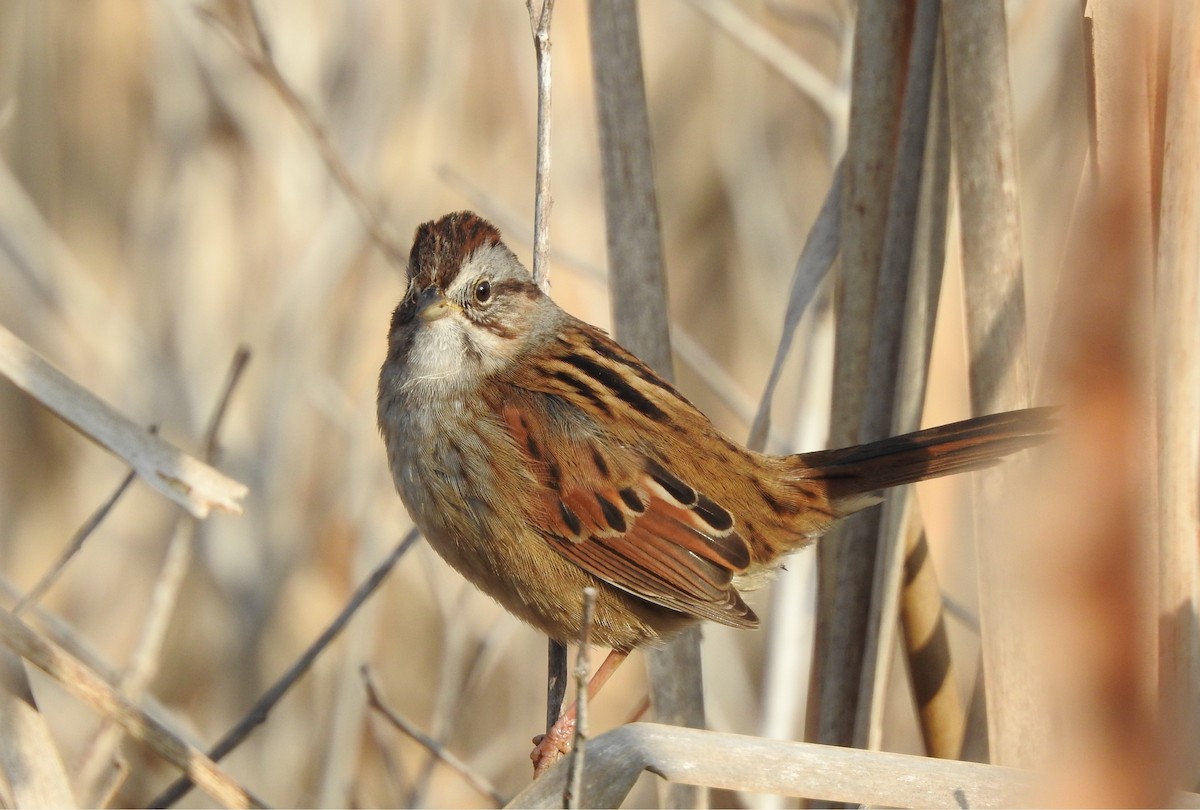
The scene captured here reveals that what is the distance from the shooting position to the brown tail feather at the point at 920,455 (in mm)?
1870

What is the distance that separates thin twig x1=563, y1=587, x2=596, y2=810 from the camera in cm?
126

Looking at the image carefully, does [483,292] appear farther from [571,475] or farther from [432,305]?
[571,475]

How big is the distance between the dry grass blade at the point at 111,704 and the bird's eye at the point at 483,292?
1.04 m

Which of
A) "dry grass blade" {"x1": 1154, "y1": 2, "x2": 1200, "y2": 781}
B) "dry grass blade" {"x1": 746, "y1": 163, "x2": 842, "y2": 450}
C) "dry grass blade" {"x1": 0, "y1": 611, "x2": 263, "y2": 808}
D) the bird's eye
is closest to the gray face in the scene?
the bird's eye

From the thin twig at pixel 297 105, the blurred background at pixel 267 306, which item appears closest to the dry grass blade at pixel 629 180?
the thin twig at pixel 297 105

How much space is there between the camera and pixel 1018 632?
1.71 meters

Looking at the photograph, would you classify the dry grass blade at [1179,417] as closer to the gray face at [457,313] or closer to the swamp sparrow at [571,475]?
the swamp sparrow at [571,475]

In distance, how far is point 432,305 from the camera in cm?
228

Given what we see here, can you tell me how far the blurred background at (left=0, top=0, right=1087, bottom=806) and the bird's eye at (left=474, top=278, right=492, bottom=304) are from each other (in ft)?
2.94

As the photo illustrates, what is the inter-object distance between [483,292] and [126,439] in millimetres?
847

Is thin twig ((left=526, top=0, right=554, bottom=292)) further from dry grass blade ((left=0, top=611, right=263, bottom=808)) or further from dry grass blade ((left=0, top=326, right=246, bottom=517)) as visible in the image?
dry grass blade ((left=0, top=611, right=263, bottom=808))

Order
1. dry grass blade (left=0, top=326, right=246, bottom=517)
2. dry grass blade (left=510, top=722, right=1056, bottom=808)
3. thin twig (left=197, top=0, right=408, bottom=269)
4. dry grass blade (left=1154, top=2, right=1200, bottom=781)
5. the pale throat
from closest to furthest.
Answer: dry grass blade (left=510, top=722, right=1056, bottom=808) → dry grass blade (left=1154, top=2, right=1200, bottom=781) → dry grass blade (left=0, top=326, right=246, bottom=517) → the pale throat → thin twig (left=197, top=0, right=408, bottom=269)

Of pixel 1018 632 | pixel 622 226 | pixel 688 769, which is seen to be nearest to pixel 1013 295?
pixel 1018 632

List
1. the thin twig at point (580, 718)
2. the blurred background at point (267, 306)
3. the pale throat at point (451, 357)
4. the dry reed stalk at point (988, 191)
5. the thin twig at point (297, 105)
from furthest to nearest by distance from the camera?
the blurred background at point (267, 306) < the thin twig at point (297, 105) < the pale throat at point (451, 357) < the dry reed stalk at point (988, 191) < the thin twig at point (580, 718)
